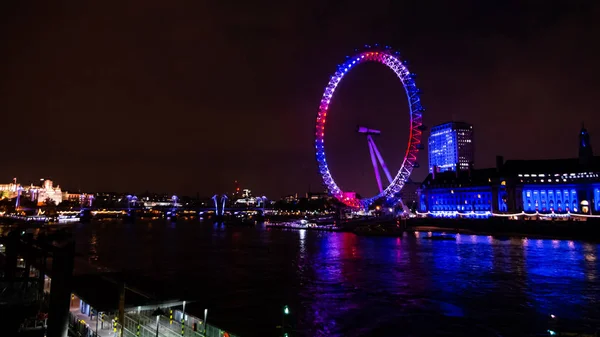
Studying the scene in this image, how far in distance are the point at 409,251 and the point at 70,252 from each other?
52.3 meters

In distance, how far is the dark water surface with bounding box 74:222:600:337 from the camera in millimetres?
22828

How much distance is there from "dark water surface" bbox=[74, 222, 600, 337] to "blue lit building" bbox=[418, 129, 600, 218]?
190ft

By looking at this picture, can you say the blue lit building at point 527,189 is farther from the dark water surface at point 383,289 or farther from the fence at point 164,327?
the fence at point 164,327

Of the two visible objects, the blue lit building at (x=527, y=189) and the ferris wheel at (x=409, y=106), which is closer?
the ferris wheel at (x=409, y=106)

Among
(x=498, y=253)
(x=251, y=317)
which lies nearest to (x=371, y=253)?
(x=498, y=253)

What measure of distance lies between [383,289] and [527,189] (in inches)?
3920

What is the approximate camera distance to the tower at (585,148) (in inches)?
4564

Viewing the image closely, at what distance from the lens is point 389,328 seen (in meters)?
22.1

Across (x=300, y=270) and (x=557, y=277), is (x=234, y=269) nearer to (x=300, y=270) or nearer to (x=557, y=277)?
(x=300, y=270)

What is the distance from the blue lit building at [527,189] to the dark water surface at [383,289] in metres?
57.9

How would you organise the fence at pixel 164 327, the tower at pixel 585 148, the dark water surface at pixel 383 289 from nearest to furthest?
the fence at pixel 164 327 → the dark water surface at pixel 383 289 → the tower at pixel 585 148

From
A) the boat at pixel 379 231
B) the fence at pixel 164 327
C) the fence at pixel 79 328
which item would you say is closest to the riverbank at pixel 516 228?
the boat at pixel 379 231

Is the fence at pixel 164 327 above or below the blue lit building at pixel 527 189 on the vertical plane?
below

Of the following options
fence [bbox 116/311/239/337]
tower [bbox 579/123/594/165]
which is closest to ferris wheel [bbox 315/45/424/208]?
tower [bbox 579/123/594/165]
